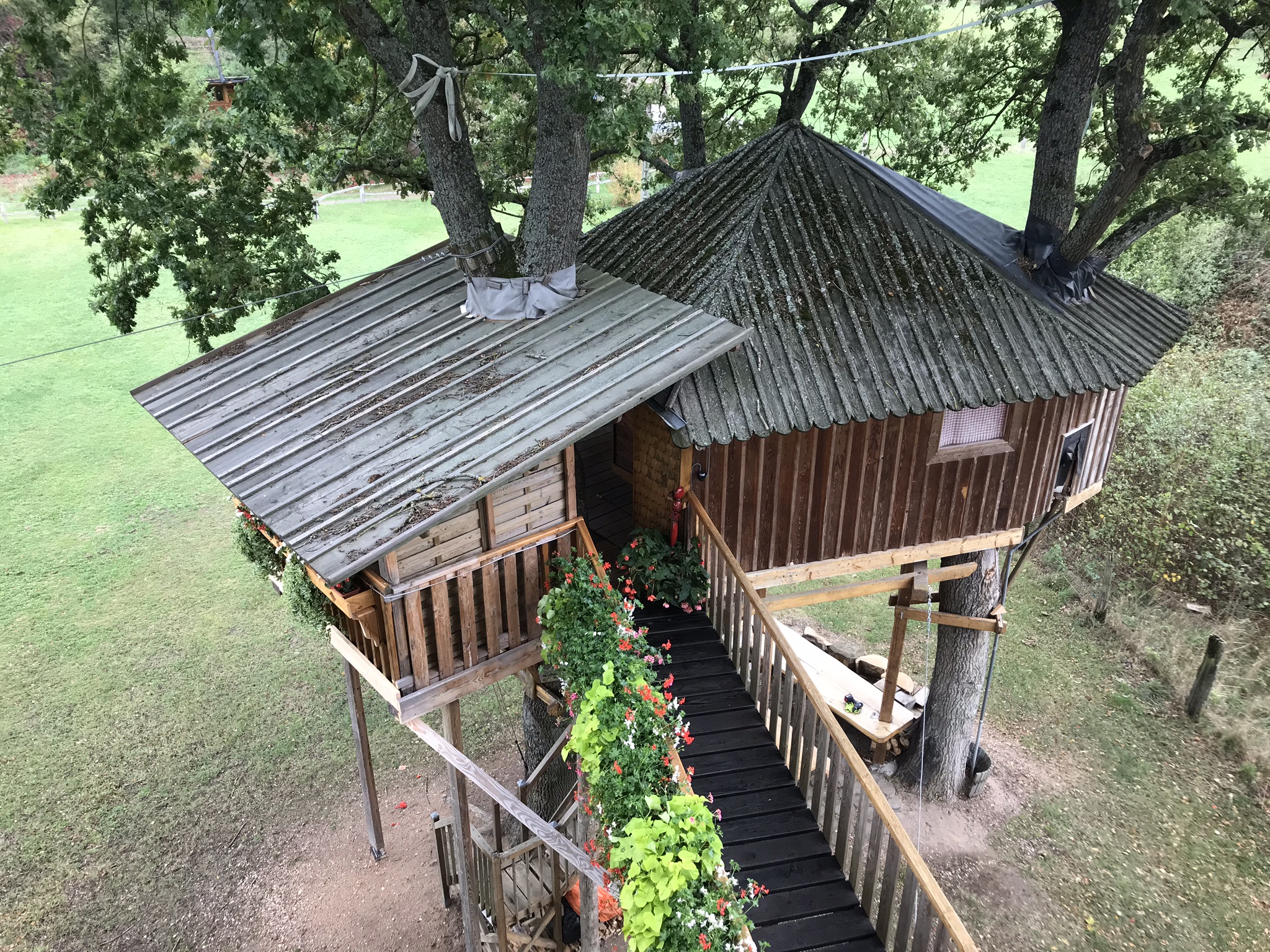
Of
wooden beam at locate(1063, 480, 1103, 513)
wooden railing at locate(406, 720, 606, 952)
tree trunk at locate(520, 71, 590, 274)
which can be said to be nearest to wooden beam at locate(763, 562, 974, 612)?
wooden beam at locate(1063, 480, 1103, 513)

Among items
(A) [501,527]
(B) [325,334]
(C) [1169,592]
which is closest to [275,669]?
(B) [325,334]

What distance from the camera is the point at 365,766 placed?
12.0 meters

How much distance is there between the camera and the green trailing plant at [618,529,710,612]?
8.48m

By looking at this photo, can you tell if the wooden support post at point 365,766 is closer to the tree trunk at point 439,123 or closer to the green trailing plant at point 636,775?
the green trailing plant at point 636,775

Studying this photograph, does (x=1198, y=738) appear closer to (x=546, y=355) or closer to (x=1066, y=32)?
(x=1066, y=32)

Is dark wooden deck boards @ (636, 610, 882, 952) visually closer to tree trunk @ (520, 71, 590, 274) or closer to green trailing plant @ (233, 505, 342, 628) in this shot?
green trailing plant @ (233, 505, 342, 628)

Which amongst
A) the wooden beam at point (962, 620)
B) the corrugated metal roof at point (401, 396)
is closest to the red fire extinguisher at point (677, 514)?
the corrugated metal roof at point (401, 396)

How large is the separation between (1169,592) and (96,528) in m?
23.3

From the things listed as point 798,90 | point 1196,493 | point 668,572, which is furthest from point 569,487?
point 1196,493

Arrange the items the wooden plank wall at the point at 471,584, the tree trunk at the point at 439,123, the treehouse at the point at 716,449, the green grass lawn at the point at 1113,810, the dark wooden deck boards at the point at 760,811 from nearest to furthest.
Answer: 1. the dark wooden deck boards at the point at 760,811
2. the treehouse at the point at 716,449
3. the wooden plank wall at the point at 471,584
4. the tree trunk at the point at 439,123
5. the green grass lawn at the point at 1113,810

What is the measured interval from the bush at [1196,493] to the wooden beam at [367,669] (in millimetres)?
15547

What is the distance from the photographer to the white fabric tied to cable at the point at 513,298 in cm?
904

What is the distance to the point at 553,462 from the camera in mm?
7824

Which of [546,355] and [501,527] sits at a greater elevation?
[546,355]
